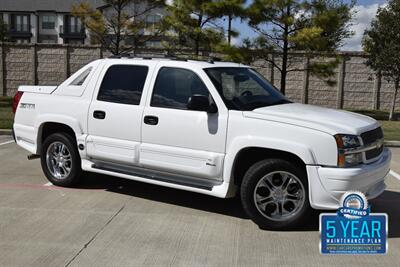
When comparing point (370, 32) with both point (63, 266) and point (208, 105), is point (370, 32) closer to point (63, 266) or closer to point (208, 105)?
point (208, 105)

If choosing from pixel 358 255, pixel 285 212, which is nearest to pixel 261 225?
pixel 285 212

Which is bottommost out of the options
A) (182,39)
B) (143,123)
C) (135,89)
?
(143,123)

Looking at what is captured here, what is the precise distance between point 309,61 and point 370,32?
8.73ft

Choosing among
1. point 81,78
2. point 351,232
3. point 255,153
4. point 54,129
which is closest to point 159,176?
point 255,153

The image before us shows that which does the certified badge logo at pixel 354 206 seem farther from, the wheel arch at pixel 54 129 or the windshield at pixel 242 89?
the wheel arch at pixel 54 129

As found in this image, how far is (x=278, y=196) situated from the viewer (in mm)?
5398

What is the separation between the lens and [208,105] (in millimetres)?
5629

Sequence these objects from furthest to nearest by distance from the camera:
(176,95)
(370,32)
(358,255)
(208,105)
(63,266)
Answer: (370,32)
(176,95)
(208,105)
(358,255)
(63,266)

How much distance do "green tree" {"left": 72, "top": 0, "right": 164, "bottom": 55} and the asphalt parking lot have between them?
16350 mm

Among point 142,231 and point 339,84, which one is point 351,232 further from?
point 339,84

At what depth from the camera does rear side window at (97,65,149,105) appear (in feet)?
20.9

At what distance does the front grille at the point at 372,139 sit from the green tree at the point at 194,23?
15109 millimetres

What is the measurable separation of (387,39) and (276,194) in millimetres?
16509

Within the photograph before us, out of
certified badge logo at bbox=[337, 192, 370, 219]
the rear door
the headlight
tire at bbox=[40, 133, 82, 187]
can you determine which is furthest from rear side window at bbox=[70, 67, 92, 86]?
certified badge logo at bbox=[337, 192, 370, 219]
